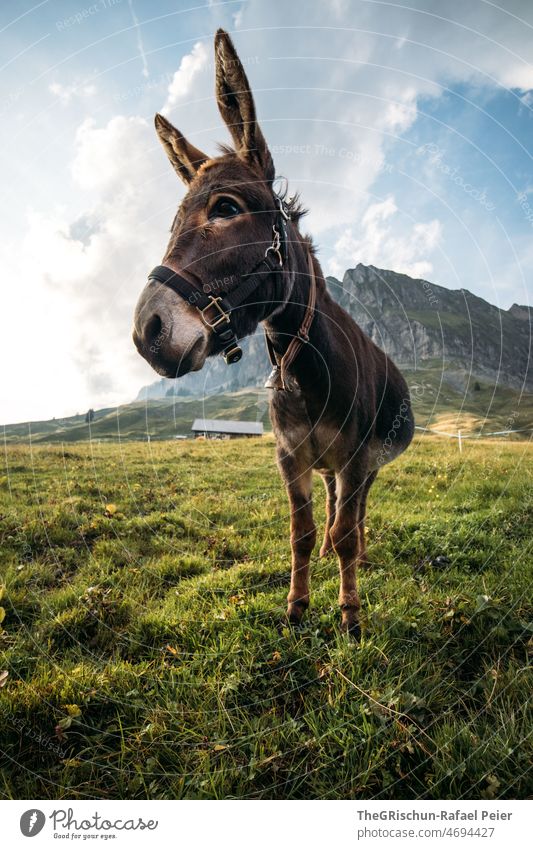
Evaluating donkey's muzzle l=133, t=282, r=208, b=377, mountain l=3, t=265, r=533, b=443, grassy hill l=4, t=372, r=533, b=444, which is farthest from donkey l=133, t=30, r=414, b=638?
grassy hill l=4, t=372, r=533, b=444

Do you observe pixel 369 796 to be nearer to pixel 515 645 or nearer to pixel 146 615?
pixel 515 645

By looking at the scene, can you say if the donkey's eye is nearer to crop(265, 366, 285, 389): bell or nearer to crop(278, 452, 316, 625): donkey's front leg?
crop(265, 366, 285, 389): bell

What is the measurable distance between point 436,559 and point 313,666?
8.69 ft

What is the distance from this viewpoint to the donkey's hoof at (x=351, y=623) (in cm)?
359

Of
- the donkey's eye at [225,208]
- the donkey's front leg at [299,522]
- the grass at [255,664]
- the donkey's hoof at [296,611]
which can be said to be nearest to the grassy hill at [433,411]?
the donkey's front leg at [299,522]

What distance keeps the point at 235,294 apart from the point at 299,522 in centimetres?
275

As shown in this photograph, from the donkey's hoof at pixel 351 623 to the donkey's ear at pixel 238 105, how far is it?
4276 millimetres

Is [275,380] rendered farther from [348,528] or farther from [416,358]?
→ [416,358]

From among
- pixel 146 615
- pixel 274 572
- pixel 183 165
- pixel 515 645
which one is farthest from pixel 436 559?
pixel 183 165

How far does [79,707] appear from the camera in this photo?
280 cm

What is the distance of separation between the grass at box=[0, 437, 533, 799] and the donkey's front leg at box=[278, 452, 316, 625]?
0.32 m

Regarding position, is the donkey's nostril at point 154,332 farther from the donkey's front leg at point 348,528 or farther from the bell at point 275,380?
the donkey's front leg at point 348,528

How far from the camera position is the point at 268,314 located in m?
3.14

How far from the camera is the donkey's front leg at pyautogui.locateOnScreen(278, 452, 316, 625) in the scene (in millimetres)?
4102
